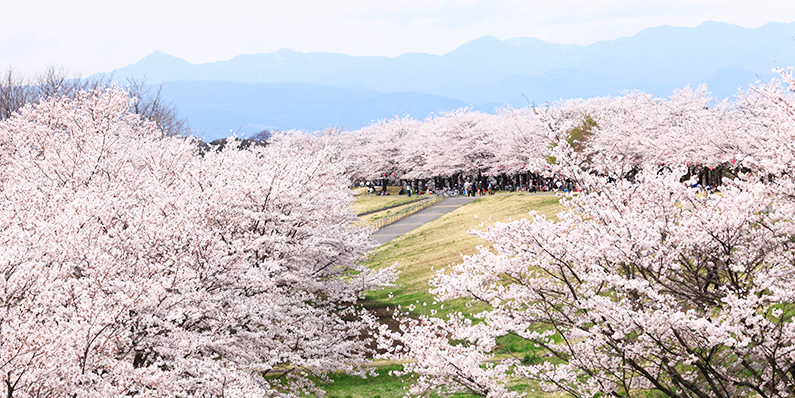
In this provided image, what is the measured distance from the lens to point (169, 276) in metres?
10.2

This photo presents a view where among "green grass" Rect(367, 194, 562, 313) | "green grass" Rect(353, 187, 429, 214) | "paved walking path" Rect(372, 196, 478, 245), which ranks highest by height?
"green grass" Rect(367, 194, 562, 313)

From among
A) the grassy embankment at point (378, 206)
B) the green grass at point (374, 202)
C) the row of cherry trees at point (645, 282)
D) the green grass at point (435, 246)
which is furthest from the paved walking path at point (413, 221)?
the row of cherry trees at point (645, 282)

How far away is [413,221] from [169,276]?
129ft

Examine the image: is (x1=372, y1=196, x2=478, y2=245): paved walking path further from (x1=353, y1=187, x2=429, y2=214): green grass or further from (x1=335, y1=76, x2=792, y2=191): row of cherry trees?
(x1=335, y1=76, x2=792, y2=191): row of cherry trees

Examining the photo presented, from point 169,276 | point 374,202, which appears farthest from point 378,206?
point 169,276

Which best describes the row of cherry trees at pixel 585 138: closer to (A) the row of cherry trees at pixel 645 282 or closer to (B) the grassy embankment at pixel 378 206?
(A) the row of cherry trees at pixel 645 282

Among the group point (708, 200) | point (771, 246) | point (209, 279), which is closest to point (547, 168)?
point (708, 200)

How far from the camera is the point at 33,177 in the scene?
19.7 m

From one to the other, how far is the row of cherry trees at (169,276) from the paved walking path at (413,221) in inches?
812

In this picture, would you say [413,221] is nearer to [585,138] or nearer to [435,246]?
[435,246]

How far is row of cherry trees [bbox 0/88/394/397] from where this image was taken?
303 inches

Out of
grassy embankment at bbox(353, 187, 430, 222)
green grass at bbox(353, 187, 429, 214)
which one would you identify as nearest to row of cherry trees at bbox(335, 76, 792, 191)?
green grass at bbox(353, 187, 429, 214)

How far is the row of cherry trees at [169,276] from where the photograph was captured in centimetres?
770

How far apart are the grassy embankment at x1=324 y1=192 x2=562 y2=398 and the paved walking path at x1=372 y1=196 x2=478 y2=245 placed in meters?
1.76
